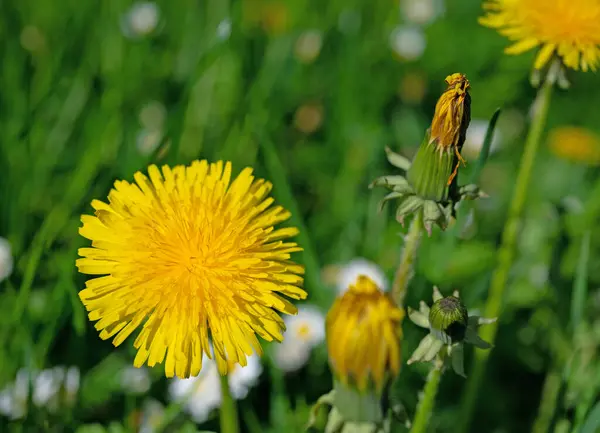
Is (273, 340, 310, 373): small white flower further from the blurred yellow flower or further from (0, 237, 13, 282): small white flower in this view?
the blurred yellow flower

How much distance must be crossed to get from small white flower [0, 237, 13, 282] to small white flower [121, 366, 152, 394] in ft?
1.58

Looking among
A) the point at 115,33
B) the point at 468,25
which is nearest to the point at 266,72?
the point at 115,33

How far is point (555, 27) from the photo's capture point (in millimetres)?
1708

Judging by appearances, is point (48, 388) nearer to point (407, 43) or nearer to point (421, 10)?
point (407, 43)

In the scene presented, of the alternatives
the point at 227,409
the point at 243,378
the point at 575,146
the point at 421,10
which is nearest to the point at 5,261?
the point at 243,378

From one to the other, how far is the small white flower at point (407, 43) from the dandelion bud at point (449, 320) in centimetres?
249

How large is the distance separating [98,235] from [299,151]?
5.43ft

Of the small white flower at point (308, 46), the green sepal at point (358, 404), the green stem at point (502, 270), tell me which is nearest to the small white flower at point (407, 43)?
the small white flower at point (308, 46)

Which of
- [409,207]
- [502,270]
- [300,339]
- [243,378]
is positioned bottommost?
[243,378]

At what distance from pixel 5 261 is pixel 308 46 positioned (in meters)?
1.79

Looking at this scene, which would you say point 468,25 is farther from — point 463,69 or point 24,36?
point 24,36

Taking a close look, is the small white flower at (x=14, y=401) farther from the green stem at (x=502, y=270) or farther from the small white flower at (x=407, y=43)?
the small white flower at (x=407, y=43)

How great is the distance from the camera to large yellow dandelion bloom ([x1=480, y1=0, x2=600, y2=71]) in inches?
66.1

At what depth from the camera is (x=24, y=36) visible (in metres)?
3.30
